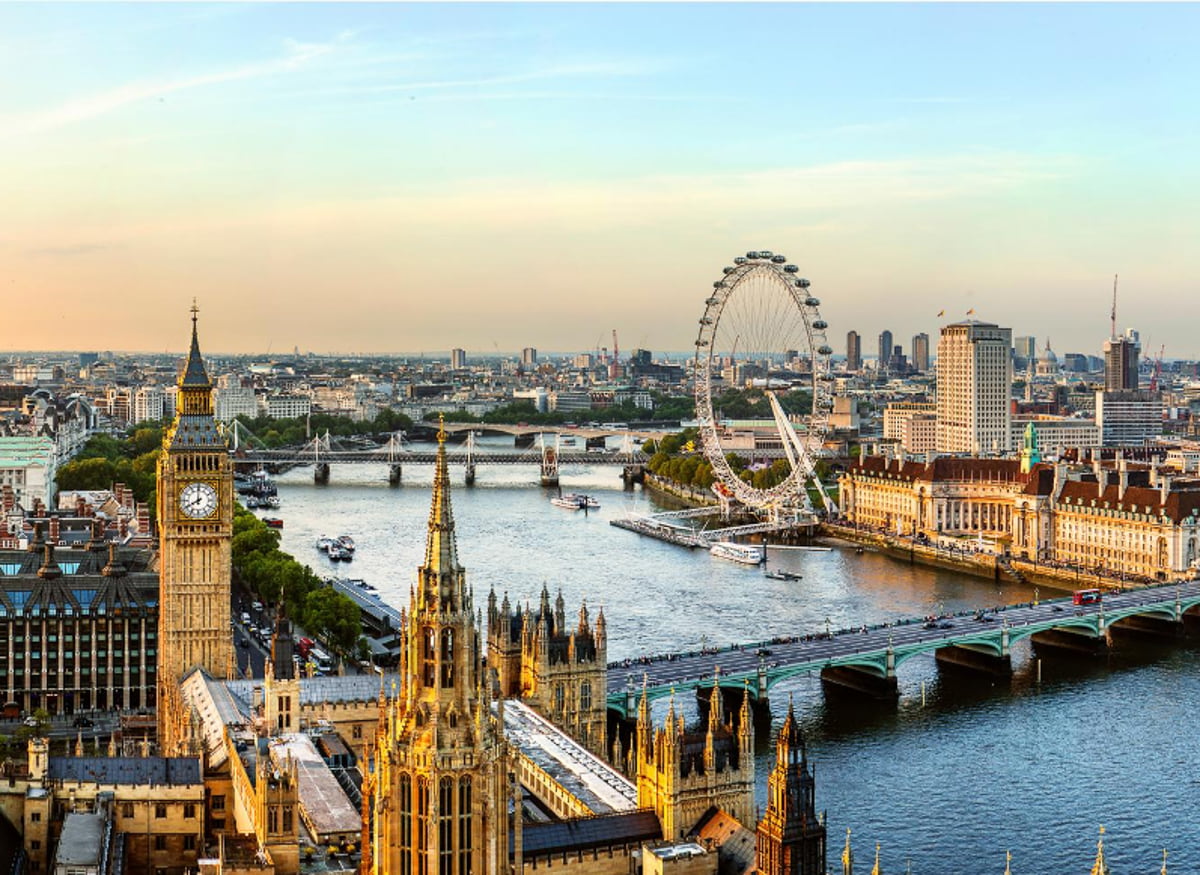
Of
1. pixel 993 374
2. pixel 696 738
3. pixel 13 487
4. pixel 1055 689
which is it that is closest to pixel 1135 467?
pixel 993 374

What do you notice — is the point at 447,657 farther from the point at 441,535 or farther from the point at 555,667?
the point at 555,667

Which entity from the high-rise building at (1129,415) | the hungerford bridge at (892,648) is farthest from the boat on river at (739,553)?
the high-rise building at (1129,415)

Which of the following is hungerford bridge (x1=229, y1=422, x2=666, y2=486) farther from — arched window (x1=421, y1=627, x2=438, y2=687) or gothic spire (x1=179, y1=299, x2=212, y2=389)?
arched window (x1=421, y1=627, x2=438, y2=687)

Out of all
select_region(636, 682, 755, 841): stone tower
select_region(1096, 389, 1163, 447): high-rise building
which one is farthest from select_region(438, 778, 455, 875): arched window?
select_region(1096, 389, 1163, 447): high-rise building

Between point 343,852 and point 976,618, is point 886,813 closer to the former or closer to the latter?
point 343,852

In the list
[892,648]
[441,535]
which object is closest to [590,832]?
[441,535]

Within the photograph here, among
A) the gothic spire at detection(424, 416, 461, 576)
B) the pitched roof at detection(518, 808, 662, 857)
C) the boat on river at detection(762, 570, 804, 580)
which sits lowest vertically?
the boat on river at detection(762, 570, 804, 580)
